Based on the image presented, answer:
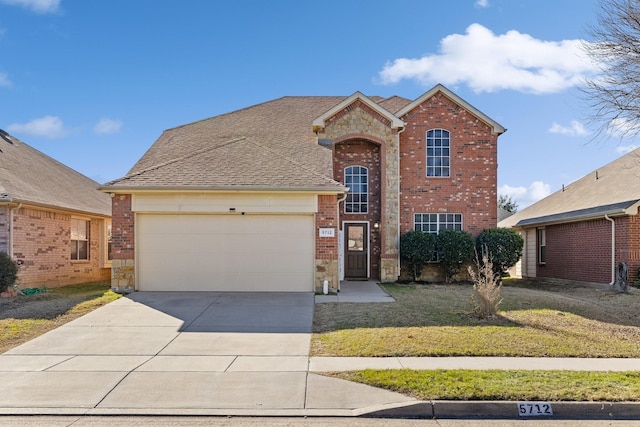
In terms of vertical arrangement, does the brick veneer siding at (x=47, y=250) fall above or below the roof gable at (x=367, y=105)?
below

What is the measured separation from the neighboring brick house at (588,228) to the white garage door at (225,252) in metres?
10.7

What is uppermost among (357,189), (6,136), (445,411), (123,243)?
(6,136)

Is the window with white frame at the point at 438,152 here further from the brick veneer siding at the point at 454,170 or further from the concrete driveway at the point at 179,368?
the concrete driveway at the point at 179,368

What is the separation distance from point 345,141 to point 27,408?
14962 millimetres

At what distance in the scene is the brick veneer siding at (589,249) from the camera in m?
16.6


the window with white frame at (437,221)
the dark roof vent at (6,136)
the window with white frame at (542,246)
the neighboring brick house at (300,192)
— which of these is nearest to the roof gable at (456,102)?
the neighboring brick house at (300,192)

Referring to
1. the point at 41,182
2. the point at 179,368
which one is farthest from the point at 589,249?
the point at 41,182

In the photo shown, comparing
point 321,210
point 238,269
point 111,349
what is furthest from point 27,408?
point 321,210

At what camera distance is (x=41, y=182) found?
17.8 meters

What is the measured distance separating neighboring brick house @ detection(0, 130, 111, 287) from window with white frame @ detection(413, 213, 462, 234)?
12432mm

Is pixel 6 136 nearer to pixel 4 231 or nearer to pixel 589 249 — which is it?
A: pixel 4 231

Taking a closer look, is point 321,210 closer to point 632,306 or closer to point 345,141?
point 345,141

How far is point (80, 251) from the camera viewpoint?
19.0 meters

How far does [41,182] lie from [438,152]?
14.6 metres
